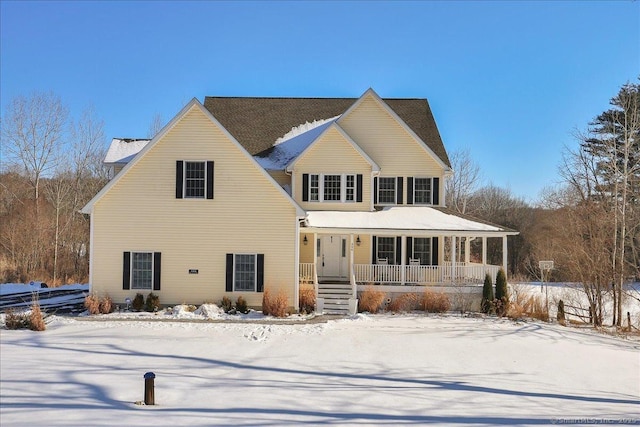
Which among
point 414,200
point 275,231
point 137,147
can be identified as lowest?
point 275,231

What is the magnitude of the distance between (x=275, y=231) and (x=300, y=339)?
4.89 meters

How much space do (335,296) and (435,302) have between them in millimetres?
3834

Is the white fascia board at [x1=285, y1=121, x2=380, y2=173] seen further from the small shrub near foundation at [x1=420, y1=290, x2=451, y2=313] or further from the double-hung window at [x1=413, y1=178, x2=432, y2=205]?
the small shrub near foundation at [x1=420, y1=290, x2=451, y2=313]

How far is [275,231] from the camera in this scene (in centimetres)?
1633

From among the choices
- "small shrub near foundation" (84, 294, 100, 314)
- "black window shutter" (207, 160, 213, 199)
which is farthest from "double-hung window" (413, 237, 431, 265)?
"small shrub near foundation" (84, 294, 100, 314)

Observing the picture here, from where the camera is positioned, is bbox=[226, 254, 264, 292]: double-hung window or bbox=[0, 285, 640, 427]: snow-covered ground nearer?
bbox=[0, 285, 640, 427]: snow-covered ground

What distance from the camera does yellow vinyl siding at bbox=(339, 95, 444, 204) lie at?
20.8 m

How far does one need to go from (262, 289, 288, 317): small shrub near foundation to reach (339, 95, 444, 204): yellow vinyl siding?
8.30 m

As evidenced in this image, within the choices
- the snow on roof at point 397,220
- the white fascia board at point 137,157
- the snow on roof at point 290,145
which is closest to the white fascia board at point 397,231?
the snow on roof at point 397,220

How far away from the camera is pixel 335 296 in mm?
17422

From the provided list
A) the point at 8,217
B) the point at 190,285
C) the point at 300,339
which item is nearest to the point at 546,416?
the point at 300,339

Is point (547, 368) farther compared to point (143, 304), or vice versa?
point (143, 304)

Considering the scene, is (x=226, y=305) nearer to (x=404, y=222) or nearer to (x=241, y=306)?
(x=241, y=306)

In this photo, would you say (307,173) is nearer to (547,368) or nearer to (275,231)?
(275,231)
